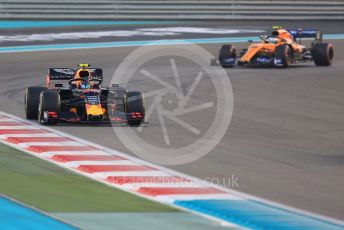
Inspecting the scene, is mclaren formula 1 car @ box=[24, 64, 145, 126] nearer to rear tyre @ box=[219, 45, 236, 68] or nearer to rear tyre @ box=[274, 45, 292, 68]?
rear tyre @ box=[219, 45, 236, 68]

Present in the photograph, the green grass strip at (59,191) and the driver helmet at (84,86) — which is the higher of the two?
the driver helmet at (84,86)

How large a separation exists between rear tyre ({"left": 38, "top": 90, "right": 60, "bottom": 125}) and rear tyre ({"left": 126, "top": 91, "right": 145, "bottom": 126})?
1062mm

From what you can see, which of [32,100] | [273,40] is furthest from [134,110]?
[273,40]

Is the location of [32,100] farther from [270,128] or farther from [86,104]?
[270,128]

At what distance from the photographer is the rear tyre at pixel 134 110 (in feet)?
50.6

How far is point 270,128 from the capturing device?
15.5m

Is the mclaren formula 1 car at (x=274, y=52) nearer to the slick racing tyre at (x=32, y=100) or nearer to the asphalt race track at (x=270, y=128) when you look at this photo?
the asphalt race track at (x=270, y=128)

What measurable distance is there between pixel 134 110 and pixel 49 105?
1273 mm

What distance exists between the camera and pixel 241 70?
2548 cm


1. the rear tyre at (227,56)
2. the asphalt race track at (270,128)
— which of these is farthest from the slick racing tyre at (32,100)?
the rear tyre at (227,56)

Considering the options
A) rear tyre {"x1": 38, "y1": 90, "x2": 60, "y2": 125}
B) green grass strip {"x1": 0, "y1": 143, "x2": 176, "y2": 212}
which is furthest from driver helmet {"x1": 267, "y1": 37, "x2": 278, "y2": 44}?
green grass strip {"x1": 0, "y1": 143, "x2": 176, "y2": 212}

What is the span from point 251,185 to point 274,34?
15921 millimetres

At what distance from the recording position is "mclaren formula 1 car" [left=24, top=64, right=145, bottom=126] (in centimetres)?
1533

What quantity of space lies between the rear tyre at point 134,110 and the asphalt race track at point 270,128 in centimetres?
21
